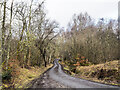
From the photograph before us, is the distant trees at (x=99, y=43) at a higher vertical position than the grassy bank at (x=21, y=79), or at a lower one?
higher

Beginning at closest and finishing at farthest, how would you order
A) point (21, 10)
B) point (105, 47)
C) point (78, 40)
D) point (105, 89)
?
point (105, 89)
point (21, 10)
point (105, 47)
point (78, 40)

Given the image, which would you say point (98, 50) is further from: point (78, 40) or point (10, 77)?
point (10, 77)

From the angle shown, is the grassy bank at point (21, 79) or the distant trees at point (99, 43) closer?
the grassy bank at point (21, 79)

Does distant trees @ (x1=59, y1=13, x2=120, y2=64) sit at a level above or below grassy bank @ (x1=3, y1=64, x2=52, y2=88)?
above

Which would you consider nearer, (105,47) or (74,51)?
(105,47)

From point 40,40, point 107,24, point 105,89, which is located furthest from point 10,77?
point 107,24

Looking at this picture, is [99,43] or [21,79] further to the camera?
[99,43]

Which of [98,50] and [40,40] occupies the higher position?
[40,40]

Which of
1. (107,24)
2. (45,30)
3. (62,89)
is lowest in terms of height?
(62,89)

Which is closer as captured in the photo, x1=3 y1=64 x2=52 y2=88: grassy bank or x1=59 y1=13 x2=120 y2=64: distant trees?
x1=3 y1=64 x2=52 y2=88: grassy bank

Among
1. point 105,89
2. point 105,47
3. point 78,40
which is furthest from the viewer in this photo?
point 78,40

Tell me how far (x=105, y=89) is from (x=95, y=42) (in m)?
18.2

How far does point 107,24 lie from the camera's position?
32.2 m

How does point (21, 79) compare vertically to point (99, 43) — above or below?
below
